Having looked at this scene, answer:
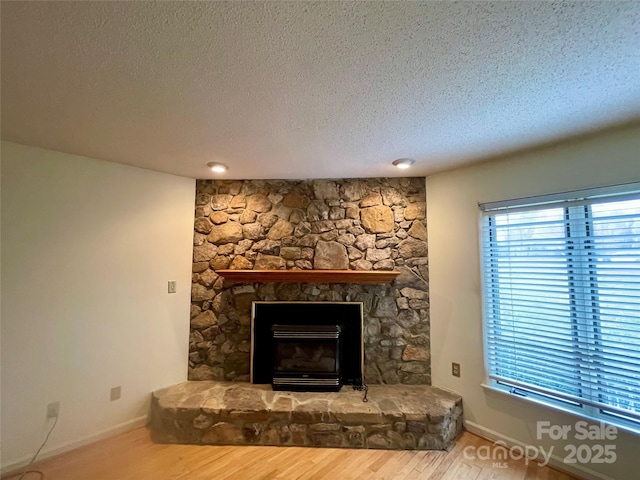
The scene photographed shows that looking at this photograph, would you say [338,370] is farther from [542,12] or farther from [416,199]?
[542,12]

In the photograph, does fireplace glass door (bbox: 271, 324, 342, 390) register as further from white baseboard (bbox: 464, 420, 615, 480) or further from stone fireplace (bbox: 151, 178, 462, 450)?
white baseboard (bbox: 464, 420, 615, 480)

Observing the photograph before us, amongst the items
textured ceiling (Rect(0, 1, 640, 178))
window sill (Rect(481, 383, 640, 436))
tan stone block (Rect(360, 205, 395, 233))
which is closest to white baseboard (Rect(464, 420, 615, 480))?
window sill (Rect(481, 383, 640, 436))

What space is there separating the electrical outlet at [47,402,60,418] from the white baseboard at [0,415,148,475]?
9.6 inches

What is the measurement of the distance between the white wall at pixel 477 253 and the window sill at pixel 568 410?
3 centimetres

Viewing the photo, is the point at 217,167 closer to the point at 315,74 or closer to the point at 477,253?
the point at 315,74

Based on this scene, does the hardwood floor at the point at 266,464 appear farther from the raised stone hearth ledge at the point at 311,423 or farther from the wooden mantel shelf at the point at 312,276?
the wooden mantel shelf at the point at 312,276

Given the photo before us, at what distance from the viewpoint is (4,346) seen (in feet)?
6.63

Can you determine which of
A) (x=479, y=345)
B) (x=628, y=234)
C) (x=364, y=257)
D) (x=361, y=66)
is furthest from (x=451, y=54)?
(x=479, y=345)

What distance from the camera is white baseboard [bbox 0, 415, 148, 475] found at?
200cm

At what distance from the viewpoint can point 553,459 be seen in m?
2.05

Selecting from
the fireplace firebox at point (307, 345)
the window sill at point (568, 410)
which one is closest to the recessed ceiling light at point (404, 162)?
the fireplace firebox at point (307, 345)

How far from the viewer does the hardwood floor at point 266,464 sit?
196 cm

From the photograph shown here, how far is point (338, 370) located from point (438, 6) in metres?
2.76

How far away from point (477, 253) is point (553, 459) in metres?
1.60
